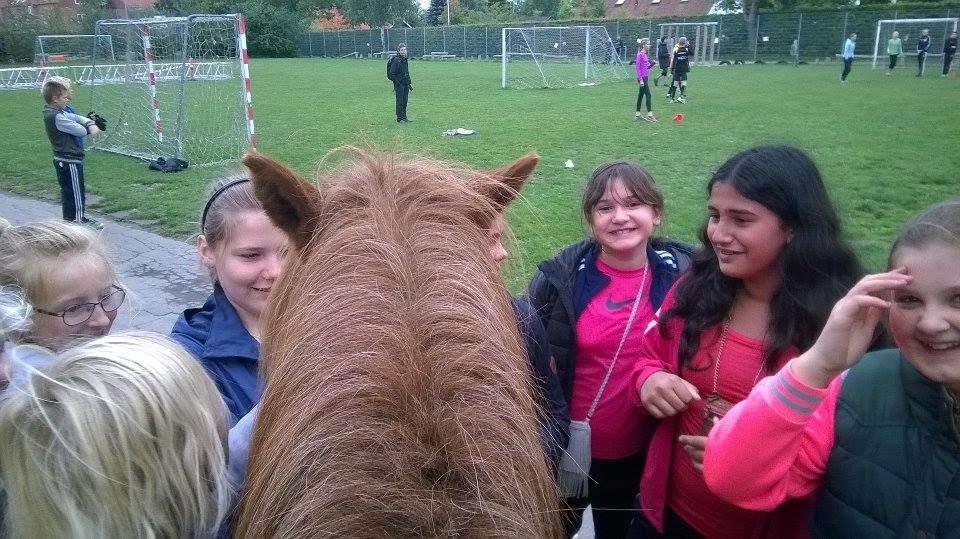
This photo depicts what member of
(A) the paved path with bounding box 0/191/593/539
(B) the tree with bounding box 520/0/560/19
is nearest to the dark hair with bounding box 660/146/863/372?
(A) the paved path with bounding box 0/191/593/539

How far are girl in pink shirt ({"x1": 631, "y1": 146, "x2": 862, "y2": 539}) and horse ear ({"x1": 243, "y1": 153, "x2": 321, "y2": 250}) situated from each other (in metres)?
1.22

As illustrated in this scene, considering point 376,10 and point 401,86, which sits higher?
point 376,10

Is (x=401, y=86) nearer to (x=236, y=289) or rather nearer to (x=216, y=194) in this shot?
(x=216, y=194)

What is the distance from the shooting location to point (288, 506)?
3.63ft

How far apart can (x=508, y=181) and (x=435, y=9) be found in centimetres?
9403

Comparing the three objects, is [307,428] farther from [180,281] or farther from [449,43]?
[449,43]

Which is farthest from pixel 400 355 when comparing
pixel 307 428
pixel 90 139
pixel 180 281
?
pixel 90 139

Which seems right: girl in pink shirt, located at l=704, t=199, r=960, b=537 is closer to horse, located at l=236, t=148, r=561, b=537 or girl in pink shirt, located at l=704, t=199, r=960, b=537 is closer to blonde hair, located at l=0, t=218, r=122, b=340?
horse, located at l=236, t=148, r=561, b=537

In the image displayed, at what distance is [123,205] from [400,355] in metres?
10.2

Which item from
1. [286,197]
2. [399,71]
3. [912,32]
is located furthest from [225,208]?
[912,32]

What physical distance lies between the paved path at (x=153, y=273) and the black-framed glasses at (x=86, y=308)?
8.56ft

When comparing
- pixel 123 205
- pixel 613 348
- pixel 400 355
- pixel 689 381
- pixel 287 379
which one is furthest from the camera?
pixel 123 205

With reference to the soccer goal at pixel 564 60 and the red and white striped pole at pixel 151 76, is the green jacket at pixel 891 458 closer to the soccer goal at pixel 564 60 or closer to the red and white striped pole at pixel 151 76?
the red and white striped pole at pixel 151 76

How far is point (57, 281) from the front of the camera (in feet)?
7.47
